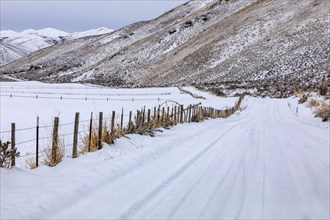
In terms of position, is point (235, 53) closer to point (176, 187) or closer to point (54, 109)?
point (54, 109)

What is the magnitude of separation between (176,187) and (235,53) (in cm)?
7695

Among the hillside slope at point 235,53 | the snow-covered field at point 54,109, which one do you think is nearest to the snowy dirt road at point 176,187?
the snow-covered field at point 54,109

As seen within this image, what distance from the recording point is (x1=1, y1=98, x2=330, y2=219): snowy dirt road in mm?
5023

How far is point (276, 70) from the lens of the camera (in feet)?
218

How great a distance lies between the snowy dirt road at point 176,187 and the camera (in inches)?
198

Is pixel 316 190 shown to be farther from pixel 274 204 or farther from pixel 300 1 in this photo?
pixel 300 1

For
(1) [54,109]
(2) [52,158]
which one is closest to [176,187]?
(2) [52,158]

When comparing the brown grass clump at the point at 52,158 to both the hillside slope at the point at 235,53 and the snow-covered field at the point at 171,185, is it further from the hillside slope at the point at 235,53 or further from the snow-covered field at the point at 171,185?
the hillside slope at the point at 235,53

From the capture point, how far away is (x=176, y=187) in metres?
6.18

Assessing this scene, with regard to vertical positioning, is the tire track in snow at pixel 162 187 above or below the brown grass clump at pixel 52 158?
below

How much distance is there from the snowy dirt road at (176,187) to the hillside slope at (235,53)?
41.2 meters

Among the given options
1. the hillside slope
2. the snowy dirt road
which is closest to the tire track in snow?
the snowy dirt road

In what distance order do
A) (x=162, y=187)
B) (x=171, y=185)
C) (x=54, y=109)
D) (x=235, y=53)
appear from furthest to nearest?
1. (x=235, y=53)
2. (x=54, y=109)
3. (x=171, y=185)
4. (x=162, y=187)

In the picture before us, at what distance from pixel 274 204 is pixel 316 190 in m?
1.20
